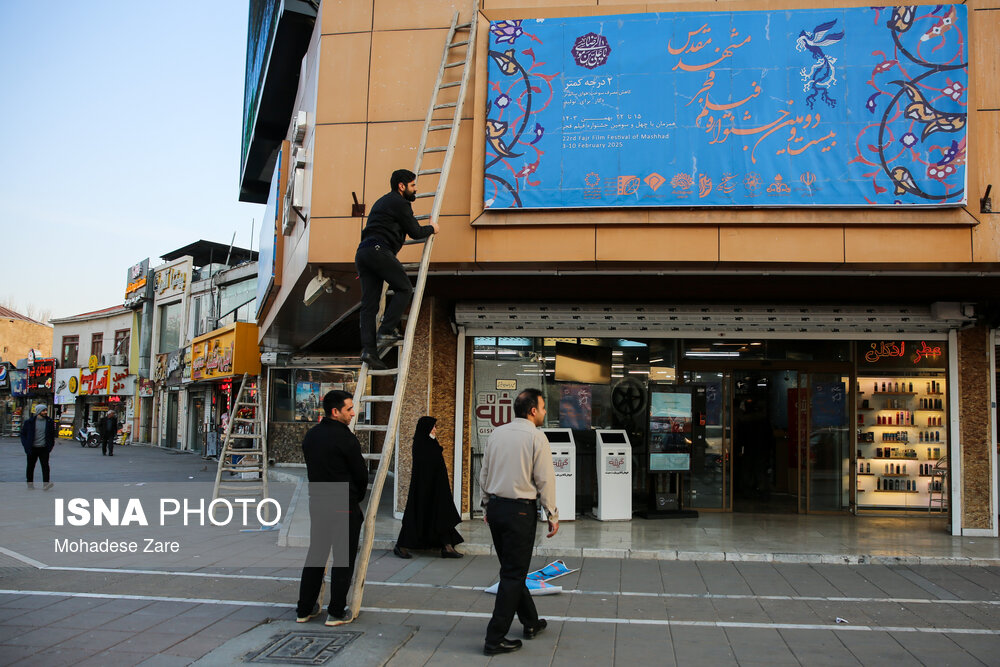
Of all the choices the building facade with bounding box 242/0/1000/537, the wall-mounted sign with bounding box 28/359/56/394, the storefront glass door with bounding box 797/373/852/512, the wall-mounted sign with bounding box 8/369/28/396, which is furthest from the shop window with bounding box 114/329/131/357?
the storefront glass door with bounding box 797/373/852/512

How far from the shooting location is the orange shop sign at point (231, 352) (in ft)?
74.9

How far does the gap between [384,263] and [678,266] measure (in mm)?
4050

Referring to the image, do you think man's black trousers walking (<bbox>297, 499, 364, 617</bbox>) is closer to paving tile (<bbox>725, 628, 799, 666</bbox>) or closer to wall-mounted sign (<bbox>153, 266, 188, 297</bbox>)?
paving tile (<bbox>725, 628, 799, 666</bbox>)

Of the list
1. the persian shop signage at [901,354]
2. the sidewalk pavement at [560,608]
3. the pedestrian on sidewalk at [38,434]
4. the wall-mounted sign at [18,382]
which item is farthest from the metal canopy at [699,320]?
the wall-mounted sign at [18,382]

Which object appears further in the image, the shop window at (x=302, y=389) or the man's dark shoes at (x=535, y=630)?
the shop window at (x=302, y=389)

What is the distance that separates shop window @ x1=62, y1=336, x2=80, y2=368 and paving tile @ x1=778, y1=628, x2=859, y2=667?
5426 cm

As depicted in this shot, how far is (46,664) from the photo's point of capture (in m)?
→ 4.81

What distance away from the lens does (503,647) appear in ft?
17.0

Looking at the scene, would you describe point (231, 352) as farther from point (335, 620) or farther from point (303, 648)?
point (303, 648)

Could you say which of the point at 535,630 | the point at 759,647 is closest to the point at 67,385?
the point at 535,630

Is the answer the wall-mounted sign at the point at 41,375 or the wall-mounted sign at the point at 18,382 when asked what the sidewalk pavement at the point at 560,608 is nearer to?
the wall-mounted sign at the point at 41,375

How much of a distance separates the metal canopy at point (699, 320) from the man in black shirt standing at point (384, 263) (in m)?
3.99

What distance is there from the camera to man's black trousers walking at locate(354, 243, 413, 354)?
21.4 ft

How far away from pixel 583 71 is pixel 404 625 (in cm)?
676
